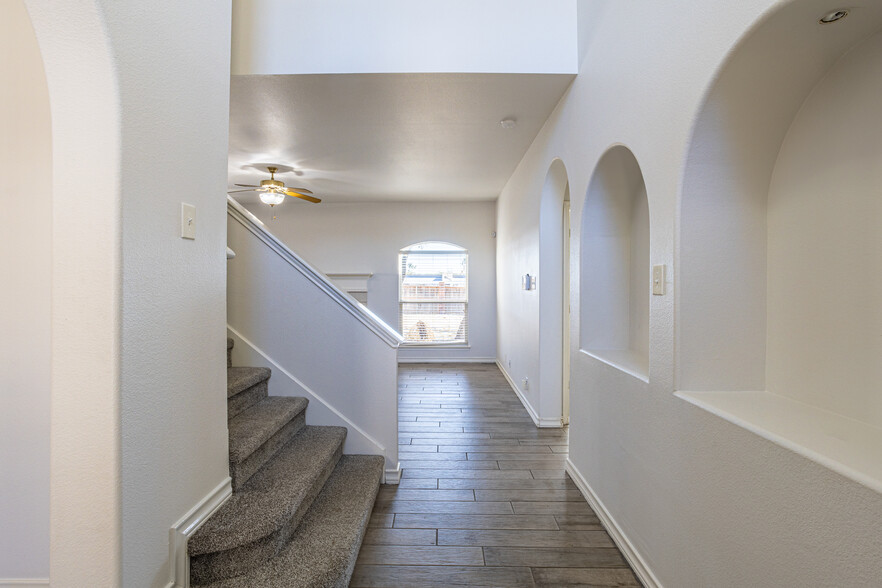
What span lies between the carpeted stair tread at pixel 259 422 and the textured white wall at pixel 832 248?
2.21 metres

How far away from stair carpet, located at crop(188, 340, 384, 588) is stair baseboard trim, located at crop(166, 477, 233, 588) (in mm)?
30

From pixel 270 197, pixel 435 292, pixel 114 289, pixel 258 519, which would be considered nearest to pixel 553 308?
pixel 258 519

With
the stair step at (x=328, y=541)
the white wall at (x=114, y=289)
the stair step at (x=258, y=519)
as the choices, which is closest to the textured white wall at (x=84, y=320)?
the white wall at (x=114, y=289)

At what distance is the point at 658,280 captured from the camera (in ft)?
5.82

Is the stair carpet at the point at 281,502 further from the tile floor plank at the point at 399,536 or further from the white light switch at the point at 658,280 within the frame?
the white light switch at the point at 658,280

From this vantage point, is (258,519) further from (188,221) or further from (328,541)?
(188,221)

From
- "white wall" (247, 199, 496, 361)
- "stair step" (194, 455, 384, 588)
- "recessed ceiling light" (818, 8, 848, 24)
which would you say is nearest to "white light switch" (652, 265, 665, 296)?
"recessed ceiling light" (818, 8, 848, 24)

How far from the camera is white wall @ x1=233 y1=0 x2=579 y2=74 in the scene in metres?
2.84

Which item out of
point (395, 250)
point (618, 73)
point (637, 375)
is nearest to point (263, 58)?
point (618, 73)

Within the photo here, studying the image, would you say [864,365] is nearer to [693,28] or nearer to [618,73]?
[693,28]

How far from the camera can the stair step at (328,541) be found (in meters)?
1.66

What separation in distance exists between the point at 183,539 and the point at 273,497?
38 centimetres

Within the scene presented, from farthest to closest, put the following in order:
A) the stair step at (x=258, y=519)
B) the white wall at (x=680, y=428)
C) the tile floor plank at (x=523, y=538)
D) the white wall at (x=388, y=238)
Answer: the white wall at (x=388, y=238), the tile floor plank at (x=523, y=538), the stair step at (x=258, y=519), the white wall at (x=680, y=428)

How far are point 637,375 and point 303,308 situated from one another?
198 cm
